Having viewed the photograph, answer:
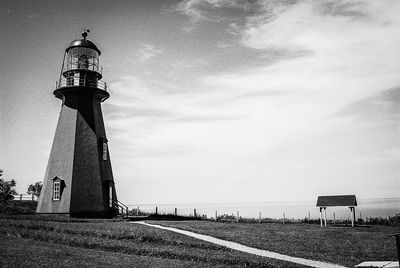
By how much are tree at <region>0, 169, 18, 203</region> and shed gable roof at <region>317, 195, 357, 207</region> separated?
38.9m

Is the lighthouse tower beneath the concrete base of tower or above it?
above

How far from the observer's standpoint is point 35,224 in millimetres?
22141

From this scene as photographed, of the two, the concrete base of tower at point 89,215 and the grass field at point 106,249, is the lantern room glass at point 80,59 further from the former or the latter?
the grass field at point 106,249

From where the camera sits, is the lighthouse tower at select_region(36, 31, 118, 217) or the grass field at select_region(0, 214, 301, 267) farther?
the lighthouse tower at select_region(36, 31, 118, 217)

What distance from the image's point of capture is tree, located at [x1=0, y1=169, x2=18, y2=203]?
44.2 meters

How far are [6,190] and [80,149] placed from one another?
19440mm

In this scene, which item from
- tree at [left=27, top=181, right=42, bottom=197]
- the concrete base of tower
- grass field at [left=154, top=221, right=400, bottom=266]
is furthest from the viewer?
tree at [left=27, top=181, right=42, bottom=197]

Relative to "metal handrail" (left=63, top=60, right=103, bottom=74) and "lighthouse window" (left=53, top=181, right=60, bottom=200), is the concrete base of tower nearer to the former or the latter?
"lighthouse window" (left=53, top=181, right=60, bottom=200)

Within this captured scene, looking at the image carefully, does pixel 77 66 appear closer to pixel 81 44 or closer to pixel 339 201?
pixel 81 44

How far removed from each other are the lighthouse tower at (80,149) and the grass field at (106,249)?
9.00 meters

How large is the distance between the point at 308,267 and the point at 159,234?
9.68m

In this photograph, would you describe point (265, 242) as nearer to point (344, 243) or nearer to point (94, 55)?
point (344, 243)

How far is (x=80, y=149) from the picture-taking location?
106ft

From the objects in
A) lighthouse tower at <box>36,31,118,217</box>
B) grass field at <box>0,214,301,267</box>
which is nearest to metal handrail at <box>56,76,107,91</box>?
lighthouse tower at <box>36,31,118,217</box>
